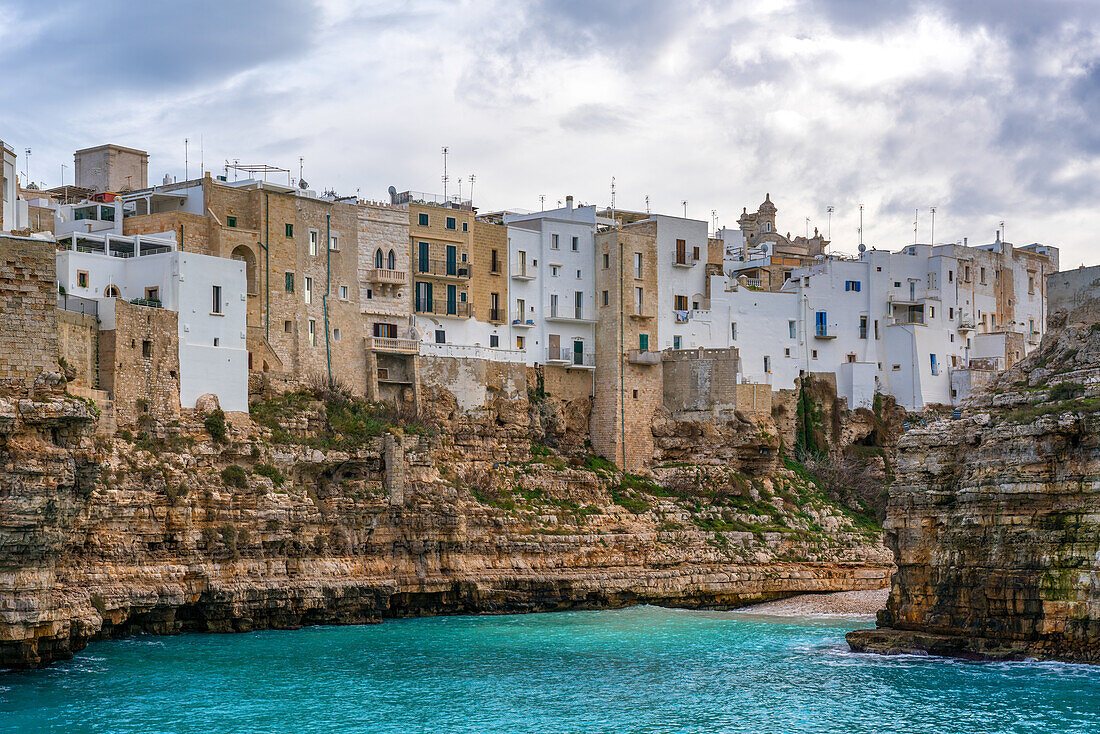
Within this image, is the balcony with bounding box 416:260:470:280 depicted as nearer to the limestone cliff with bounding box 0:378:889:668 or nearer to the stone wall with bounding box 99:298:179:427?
the limestone cliff with bounding box 0:378:889:668

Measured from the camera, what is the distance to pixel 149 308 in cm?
5581

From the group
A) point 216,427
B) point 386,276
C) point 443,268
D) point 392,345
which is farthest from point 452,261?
point 216,427

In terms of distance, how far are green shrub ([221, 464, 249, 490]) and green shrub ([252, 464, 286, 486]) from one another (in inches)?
37.3

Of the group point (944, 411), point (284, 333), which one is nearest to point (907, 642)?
point (284, 333)

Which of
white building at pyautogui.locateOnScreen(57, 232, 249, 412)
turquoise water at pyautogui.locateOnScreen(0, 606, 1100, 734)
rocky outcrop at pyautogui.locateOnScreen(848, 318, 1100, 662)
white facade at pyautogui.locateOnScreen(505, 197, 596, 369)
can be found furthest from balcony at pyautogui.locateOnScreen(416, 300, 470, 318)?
rocky outcrop at pyautogui.locateOnScreen(848, 318, 1100, 662)

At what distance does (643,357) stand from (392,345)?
13.7m

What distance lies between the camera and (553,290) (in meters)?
74.4

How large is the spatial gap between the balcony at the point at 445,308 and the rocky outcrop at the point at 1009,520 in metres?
27.0

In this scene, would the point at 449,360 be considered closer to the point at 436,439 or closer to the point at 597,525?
the point at 436,439

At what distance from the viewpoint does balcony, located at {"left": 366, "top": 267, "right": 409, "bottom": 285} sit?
67750mm

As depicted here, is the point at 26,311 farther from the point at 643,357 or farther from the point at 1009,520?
the point at 643,357

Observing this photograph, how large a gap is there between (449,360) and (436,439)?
4726mm

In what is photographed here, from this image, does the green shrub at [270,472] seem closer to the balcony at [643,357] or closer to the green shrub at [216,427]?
the green shrub at [216,427]

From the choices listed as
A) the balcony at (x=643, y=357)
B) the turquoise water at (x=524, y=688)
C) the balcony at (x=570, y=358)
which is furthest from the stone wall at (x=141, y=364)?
the balcony at (x=643, y=357)
